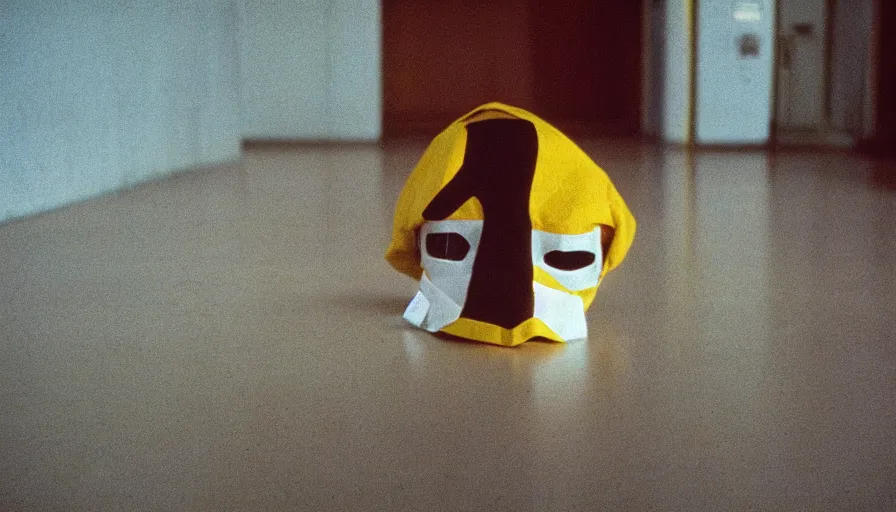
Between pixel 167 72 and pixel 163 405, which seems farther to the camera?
pixel 167 72

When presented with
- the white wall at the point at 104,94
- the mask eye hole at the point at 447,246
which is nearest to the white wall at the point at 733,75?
the white wall at the point at 104,94

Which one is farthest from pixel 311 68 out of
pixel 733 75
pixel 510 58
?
pixel 510 58

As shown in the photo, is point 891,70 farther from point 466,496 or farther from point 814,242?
point 466,496

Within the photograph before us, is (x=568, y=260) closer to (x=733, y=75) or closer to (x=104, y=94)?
(x=104, y=94)

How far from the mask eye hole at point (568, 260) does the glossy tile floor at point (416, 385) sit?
18cm

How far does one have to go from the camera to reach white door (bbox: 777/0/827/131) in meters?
9.36

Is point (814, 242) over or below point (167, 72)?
below

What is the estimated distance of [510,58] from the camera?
13.4 m

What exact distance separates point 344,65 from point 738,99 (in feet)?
12.0

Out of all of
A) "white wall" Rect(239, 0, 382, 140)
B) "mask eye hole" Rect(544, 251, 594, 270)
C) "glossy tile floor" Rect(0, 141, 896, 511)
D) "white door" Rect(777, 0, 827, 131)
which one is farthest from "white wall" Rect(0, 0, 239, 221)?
"white door" Rect(777, 0, 827, 131)

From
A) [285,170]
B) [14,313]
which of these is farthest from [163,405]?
[285,170]

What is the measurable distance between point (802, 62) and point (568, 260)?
26.2 feet

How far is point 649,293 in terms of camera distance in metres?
2.83

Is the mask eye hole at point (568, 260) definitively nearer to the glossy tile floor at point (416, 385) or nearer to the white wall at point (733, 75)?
the glossy tile floor at point (416, 385)
